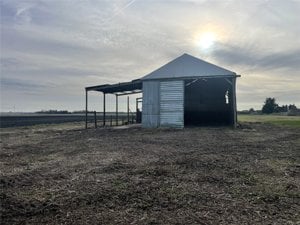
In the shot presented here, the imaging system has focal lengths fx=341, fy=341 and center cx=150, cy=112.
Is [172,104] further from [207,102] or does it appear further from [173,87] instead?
[207,102]

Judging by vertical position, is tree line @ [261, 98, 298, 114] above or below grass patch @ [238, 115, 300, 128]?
above

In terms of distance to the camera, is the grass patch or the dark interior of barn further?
the grass patch

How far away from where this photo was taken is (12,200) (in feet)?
17.1

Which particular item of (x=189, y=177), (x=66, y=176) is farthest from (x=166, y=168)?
(x=66, y=176)

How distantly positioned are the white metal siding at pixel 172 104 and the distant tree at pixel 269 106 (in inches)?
2872

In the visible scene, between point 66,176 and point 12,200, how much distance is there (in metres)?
1.74

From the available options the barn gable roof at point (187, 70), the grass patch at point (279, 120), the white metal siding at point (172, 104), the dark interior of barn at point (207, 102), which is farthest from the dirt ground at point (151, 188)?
the grass patch at point (279, 120)

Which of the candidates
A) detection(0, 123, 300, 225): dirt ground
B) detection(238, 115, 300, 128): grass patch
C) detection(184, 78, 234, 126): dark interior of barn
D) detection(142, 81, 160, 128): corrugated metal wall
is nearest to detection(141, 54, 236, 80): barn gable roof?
detection(142, 81, 160, 128): corrugated metal wall

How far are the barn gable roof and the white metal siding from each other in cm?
60

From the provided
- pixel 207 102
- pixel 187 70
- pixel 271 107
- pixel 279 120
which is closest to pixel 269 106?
pixel 271 107

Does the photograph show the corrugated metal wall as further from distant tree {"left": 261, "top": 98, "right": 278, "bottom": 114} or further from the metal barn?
distant tree {"left": 261, "top": 98, "right": 278, "bottom": 114}

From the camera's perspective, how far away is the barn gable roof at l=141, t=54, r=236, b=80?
22328 millimetres

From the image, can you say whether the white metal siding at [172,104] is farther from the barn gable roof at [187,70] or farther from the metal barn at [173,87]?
the barn gable roof at [187,70]

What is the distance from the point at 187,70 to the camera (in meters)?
23.1
